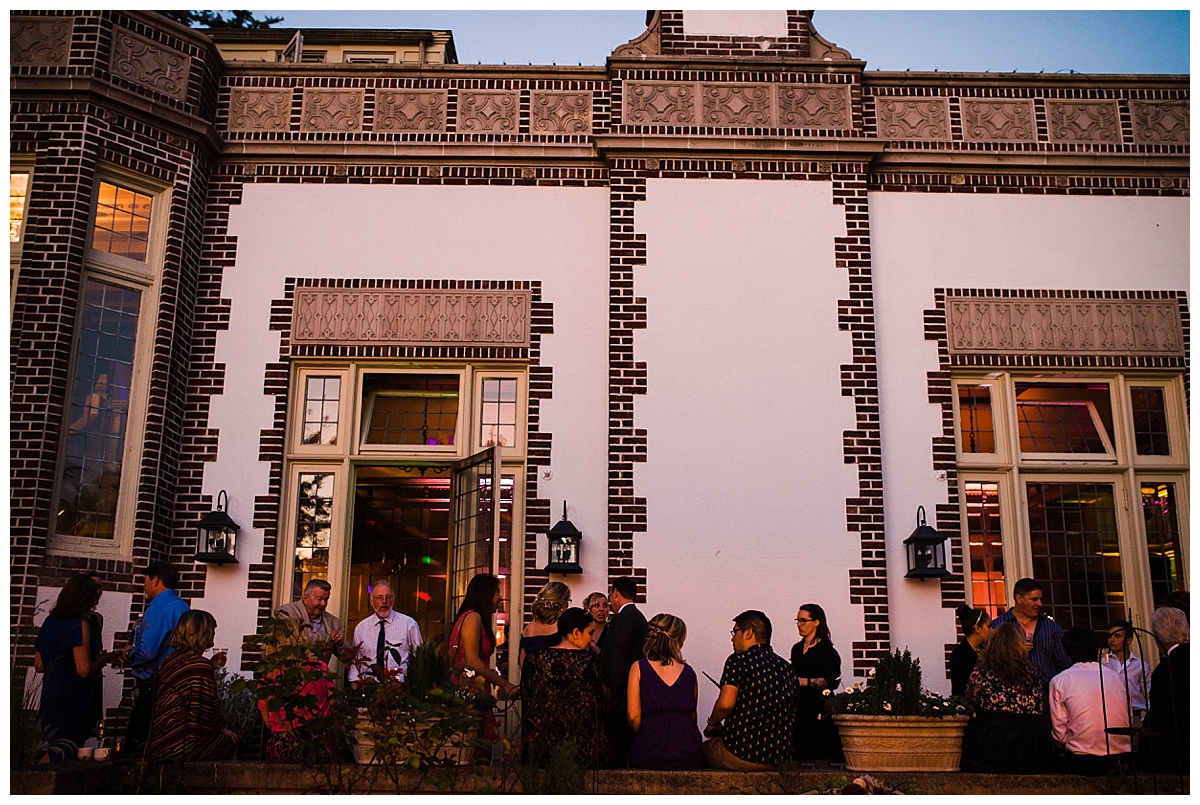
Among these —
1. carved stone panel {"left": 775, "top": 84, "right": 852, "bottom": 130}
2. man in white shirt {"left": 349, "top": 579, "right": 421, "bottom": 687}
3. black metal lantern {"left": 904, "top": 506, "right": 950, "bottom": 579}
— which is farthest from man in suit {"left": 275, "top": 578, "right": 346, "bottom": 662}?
carved stone panel {"left": 775, "top": 84, "right": 852, "bottom": 130}

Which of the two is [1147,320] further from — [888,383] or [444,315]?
[444,315]

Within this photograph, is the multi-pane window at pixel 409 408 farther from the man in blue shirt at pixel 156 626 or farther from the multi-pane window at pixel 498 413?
the man in blue shirt at pixel 156 626

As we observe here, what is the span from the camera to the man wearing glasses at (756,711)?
7.02 meters

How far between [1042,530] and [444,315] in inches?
225

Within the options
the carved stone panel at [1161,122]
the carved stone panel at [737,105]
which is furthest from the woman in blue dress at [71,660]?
the carved stone panel at [1161,122]

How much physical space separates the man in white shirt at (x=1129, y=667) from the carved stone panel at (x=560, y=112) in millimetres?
6552

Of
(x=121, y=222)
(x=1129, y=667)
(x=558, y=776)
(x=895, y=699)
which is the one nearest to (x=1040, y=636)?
(x=1129, y=667)

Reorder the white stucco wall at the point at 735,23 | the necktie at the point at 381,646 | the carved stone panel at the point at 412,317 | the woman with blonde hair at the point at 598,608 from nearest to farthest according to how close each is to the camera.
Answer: the necktie at the point at 381,646 → the woman with blonde hair at the point at 598,608 → the carved stone panel at the point at 412,317 → the white stucco wall at the point at 735,23

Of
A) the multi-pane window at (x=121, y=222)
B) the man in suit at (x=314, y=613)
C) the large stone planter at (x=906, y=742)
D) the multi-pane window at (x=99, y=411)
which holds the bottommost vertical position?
the large stone planter at (x=906, y=742)

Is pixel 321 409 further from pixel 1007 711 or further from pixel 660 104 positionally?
pixel 1007 711
